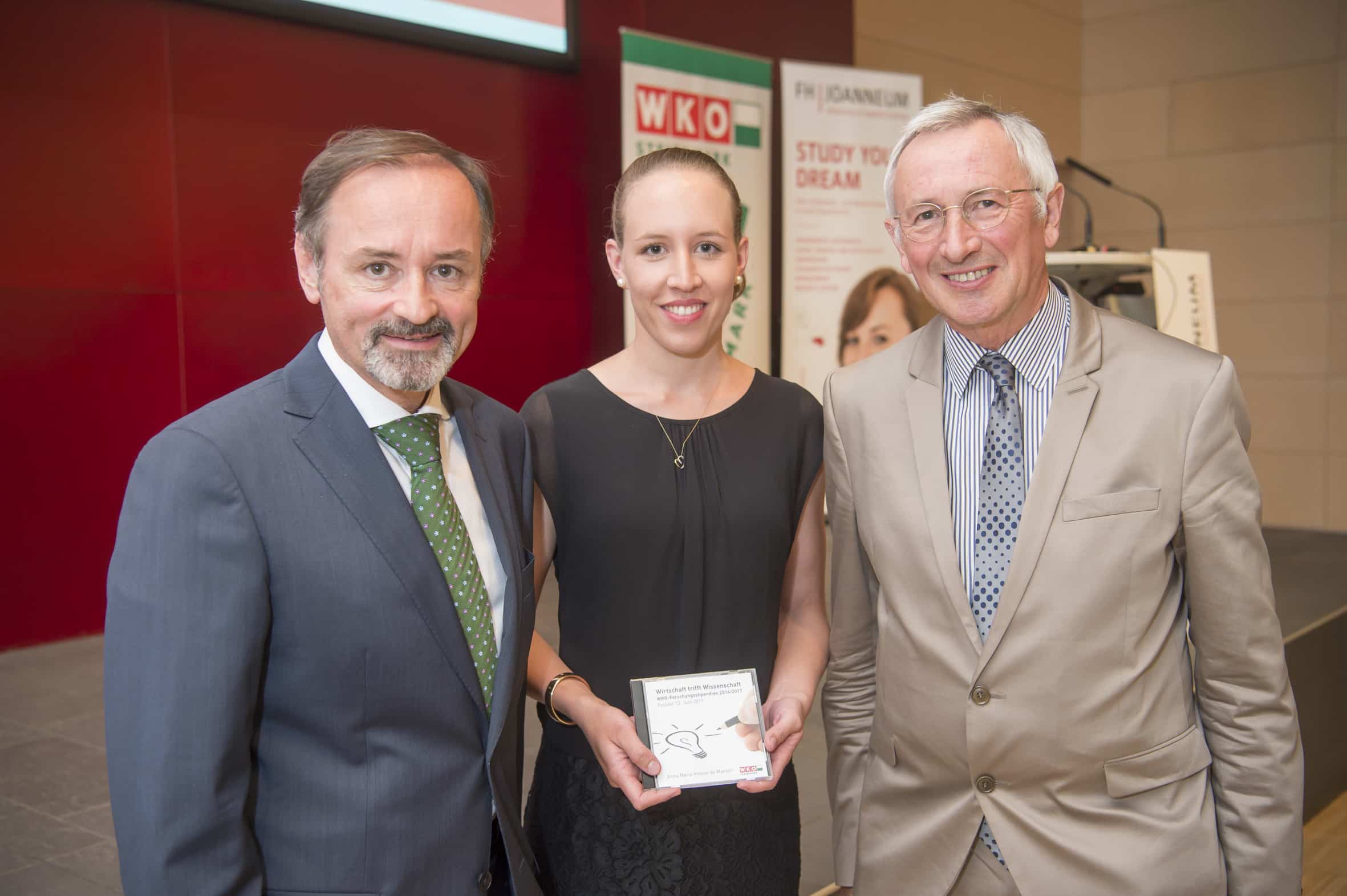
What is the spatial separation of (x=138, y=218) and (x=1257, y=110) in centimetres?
777

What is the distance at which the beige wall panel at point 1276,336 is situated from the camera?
8039mm

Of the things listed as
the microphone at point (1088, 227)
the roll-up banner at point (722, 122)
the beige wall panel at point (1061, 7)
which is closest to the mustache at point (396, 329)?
the microphone at point (1088, 227)

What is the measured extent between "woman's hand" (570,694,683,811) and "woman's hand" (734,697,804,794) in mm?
116

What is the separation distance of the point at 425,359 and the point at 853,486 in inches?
27.0

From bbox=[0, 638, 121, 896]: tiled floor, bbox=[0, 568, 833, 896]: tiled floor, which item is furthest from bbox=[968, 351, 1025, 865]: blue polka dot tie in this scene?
bbox=[0, 638, 121, 896]: tiled floor

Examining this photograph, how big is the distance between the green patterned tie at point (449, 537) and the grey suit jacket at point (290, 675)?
3 centimetres

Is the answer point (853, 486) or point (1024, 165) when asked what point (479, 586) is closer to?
point (853, 486)

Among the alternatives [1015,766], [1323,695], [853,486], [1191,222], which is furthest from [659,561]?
[1191,222]

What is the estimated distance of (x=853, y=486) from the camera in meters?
1.68

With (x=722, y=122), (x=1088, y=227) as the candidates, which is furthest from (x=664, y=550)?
(x=1088, y=227)

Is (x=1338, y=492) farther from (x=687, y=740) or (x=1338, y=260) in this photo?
(x=687, y=740)

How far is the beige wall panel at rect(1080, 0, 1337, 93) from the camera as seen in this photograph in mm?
8008

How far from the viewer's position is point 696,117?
559cm

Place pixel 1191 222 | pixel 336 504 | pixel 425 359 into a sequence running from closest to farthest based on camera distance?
pixel 336 504 → pixel 425 359 → pixel 1191 222
